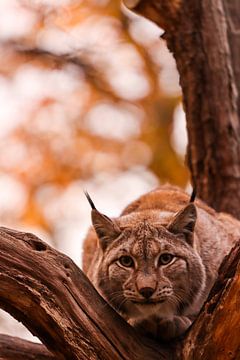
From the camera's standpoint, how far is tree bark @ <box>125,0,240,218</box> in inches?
309

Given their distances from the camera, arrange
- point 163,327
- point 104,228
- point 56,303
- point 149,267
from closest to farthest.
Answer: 1. point 56,303
2. point 149,267
3. point 163,327
4. point 104,228

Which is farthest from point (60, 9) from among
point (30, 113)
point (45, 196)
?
point (45, 196)

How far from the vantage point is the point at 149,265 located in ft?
19.0

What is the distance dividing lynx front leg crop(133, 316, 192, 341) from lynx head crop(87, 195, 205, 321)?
0.21 ft

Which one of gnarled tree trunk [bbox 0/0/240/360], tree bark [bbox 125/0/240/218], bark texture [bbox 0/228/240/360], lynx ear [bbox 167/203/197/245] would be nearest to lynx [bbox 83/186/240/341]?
lynx ear [bbox 167/203/197/245]

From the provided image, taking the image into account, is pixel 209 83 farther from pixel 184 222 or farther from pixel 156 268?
pixel 156 268

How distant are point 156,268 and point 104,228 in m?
0.71

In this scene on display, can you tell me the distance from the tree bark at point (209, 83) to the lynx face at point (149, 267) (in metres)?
2.22

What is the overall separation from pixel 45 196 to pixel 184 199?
20.7 ft

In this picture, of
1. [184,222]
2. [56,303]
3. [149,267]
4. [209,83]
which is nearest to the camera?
[56,303]

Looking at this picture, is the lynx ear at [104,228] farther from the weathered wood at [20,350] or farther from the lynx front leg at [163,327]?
the weathered wood at [20,350]

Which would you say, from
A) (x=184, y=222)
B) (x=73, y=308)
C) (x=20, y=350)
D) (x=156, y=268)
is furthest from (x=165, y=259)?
(x=20, y=350)

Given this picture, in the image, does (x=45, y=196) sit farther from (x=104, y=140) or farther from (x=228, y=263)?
(x=228, y=263)

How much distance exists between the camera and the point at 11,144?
43.8 feet
